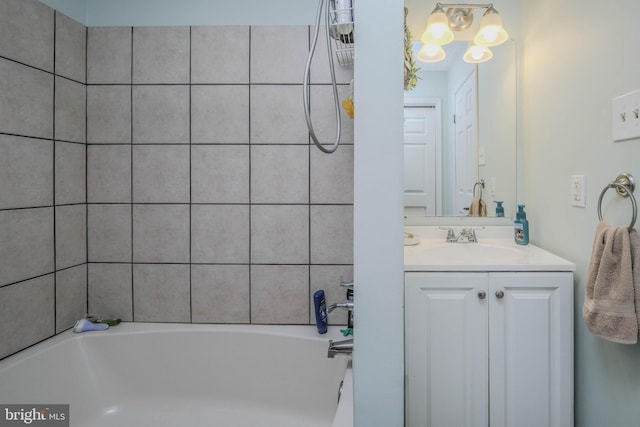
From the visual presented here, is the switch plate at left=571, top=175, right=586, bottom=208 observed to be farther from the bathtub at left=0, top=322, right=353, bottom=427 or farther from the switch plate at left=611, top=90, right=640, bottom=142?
the bathtub at left=0, top=322, right=353, bottom=427

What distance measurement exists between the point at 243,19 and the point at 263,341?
1432 millimetres

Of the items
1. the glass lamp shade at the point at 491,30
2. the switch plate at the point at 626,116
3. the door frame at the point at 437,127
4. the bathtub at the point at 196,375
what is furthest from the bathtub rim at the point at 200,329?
the glass lamp shade at the point at 491,30

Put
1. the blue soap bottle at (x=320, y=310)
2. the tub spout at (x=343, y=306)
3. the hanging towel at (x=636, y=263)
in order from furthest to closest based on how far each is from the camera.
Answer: the blue soap bottle at (x=320, y=310), the tub spout at (x=343, y=306), the hanging towel at (x=636, y=263)

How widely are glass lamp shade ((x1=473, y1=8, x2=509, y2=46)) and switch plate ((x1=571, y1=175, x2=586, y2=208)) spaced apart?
0.80 metres

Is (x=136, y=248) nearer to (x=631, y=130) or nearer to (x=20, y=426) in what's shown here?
(x=20, y=426)

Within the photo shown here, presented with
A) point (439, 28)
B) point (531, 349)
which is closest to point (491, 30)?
point (439, 28)

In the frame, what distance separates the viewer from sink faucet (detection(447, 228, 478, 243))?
1.76 m

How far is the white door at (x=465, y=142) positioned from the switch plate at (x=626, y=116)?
69cm

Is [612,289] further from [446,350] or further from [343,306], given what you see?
[343,306]

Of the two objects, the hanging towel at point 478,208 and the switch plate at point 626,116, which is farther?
the hanging towel at point 478,208

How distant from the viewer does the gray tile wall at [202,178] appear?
154 cm

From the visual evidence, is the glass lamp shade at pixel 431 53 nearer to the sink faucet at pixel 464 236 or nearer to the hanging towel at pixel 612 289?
the sink faucet at pixel 464 236

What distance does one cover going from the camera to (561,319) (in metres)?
1.27

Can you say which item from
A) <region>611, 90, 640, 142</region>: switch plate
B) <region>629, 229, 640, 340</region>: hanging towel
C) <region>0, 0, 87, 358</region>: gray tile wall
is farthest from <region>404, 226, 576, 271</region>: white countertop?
<region>0, 0, 87, 358</region>: gray tile wall
